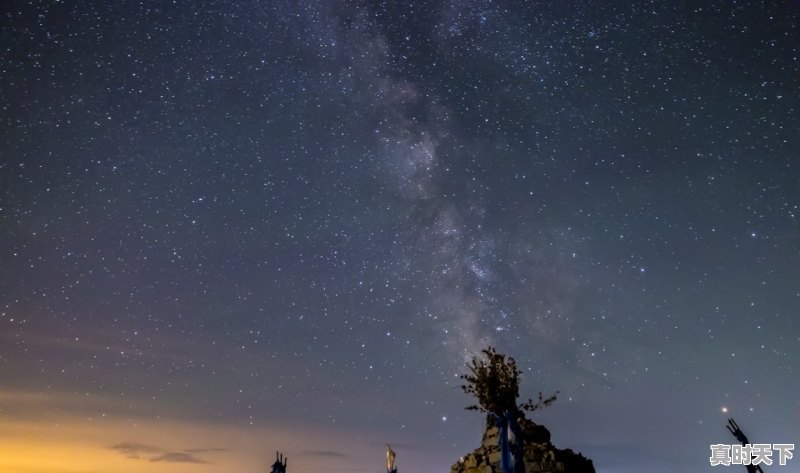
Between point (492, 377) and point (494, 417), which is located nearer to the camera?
point (494, 417)

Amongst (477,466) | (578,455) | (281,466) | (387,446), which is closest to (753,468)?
(578,455)

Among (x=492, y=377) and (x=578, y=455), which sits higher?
(x=492, y=377)

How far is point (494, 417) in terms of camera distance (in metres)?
15.5

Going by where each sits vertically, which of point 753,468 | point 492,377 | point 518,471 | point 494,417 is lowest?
point 753,468

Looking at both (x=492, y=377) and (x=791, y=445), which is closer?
(x=492, y=377)

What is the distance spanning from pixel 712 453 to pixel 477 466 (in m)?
13.4

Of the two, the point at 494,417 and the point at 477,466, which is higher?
the point at 494,417

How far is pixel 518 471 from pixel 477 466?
6.66 metres

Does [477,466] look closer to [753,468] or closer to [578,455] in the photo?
[578,455]

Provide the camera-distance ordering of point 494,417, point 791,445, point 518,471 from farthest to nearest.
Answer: point 791,445 → point 494,417 → point 518,471

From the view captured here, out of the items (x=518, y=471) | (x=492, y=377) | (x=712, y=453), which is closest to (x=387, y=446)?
(x=492, y=377)

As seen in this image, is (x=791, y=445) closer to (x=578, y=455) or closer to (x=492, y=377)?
(x=578, y=455)

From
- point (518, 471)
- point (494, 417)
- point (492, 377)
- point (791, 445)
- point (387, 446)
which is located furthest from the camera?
point (791, 445)

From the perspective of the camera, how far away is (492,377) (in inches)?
687
